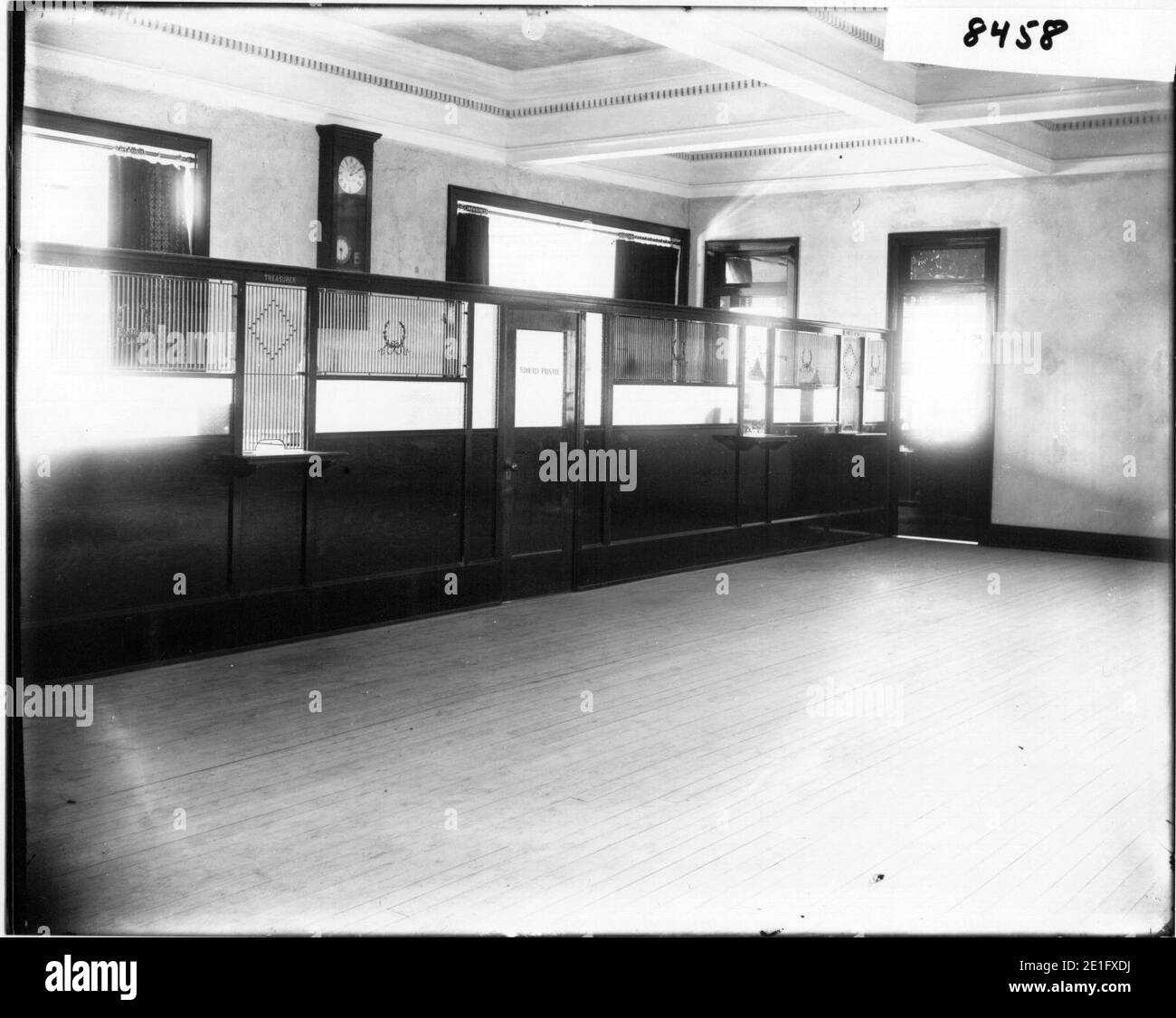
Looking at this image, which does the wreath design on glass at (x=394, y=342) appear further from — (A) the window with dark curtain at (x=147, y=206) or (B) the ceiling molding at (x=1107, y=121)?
(B) the ceiling molding at (x=1107, y=121)

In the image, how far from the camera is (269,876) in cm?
349

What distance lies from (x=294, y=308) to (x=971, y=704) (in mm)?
3956

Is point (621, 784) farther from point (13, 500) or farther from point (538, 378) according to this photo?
point (538, 378)

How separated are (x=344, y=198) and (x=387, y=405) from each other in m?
2.49

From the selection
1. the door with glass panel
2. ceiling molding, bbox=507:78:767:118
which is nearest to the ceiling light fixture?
ceiling molding, bbox=507:78:767:118

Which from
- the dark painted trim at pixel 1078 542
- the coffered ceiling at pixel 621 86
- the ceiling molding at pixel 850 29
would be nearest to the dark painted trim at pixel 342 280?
the coffered ceiling at pixel 621 86

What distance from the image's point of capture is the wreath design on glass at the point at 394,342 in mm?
6945

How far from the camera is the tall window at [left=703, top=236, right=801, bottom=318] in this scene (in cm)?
1212

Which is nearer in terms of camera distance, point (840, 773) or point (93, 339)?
point (840, 773)

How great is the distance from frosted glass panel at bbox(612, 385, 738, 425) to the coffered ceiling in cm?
197

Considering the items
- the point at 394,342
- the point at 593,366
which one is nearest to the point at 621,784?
the point at 394,342

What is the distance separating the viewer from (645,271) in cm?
1198
